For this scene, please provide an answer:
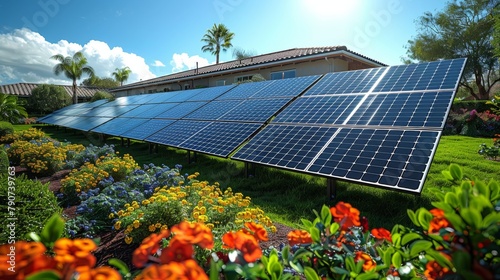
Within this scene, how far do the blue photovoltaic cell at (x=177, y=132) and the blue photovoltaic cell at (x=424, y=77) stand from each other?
6.05m

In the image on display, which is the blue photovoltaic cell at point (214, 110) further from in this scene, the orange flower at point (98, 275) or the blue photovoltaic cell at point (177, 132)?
the orange flower at point (98, 275)

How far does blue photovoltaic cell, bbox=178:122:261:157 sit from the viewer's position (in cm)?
761

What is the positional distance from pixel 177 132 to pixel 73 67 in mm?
45188

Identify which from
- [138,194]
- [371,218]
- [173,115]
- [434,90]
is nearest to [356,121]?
[434,90]

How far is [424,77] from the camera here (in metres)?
7.69

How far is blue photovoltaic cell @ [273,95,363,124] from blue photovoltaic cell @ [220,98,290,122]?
0.49 m

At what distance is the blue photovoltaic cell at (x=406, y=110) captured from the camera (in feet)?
19.0

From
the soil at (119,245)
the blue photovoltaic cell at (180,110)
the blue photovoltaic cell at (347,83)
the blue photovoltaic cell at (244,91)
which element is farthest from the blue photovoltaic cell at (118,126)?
the soil at (119,245)

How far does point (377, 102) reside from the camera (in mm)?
7316

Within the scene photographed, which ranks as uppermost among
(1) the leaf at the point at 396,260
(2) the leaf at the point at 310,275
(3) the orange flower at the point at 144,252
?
(3) the orange flower at the point at 144,252

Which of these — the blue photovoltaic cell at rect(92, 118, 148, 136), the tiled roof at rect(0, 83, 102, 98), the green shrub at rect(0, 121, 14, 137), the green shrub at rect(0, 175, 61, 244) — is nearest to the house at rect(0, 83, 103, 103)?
the tiled roof at rect(0, 83, 102, 98)

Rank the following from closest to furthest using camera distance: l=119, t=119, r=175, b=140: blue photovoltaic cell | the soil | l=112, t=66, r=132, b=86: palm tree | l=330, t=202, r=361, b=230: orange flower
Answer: l=330, t=202, r=361, b=230: orange flower → the soil → l=119, t=119, r=175, b=140: blue photovoltaic cell → l=112, t=66, r=132, b=86: palm tree

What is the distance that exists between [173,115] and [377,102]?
8837 millimetres

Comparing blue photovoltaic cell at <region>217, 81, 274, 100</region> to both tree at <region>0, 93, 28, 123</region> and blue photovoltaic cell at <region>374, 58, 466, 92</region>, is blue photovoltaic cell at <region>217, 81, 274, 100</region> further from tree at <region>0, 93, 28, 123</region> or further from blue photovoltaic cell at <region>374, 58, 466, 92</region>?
tree at <region>0, 93, 28, 123</region>
